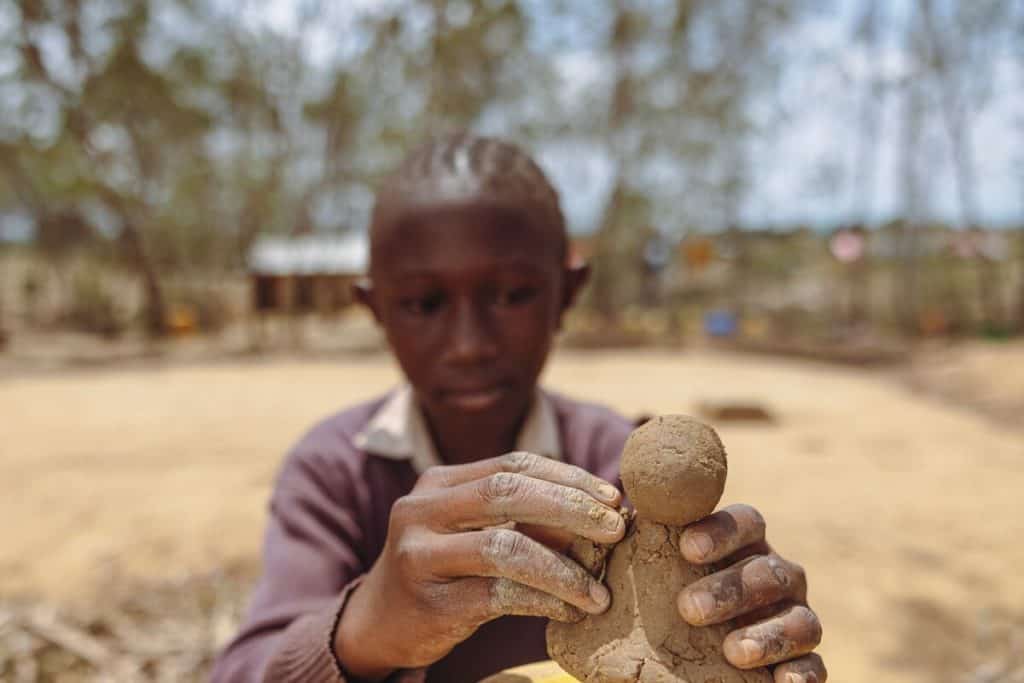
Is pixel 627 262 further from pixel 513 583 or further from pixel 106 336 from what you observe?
pixel 513 583

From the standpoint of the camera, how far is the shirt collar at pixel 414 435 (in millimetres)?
1717

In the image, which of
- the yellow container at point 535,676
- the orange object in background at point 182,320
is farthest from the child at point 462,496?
the orange object in background at point 182,320

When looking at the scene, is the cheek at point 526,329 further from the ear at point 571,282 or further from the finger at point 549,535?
the finger at point 549,535

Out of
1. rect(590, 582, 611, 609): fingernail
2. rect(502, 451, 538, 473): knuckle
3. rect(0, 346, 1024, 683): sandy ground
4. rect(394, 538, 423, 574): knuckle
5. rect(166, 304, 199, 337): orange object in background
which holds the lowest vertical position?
rect(166, 304, 199, 337): orange object in background

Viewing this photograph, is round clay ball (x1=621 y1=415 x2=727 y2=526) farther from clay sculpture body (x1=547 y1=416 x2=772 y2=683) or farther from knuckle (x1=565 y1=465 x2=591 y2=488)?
knuckle (x1=565 y1=465 x2=591 y2=488)

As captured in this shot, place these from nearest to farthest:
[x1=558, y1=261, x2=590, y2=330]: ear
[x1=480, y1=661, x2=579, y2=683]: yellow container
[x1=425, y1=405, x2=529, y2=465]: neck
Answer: [x1=480, y1=661, x2=579, y2=683]: yellow container < [x1=425, y1=405, x2=529, y2=465]: neck < [x1=558, y1=261, x2=590, y2=330]: ear

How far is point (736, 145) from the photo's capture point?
24.5 m

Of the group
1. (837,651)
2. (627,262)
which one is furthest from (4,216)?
(837,651)

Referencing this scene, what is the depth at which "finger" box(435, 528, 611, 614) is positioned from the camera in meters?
0.99

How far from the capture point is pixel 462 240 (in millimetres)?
1480

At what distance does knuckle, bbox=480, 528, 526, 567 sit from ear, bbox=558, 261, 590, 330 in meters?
0.89

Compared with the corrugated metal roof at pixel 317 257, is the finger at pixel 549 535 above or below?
above

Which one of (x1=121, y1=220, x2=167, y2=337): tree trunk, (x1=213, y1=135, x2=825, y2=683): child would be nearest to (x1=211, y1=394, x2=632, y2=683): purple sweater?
(x1=213, y1=135, x2=825, y2=683): child

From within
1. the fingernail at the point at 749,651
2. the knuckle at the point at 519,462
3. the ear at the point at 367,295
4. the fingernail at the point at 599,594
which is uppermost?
the ear at the point at 367,295
